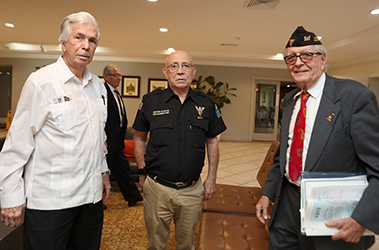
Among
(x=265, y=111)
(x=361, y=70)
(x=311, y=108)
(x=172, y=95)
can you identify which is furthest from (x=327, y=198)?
(x=265, y=111)

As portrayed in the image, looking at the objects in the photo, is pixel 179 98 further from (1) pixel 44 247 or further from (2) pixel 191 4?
(2) pixel 191 4

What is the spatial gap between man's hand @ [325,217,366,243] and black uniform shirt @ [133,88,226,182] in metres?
0.96

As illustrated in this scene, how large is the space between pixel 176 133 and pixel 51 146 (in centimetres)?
81

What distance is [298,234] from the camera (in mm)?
1222

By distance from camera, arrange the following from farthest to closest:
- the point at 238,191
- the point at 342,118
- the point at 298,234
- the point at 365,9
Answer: the point at 365,9, the point at 238,191, the point at 298,234, the point at 342,118

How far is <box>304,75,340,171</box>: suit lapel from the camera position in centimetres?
111

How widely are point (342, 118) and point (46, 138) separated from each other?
55.7 inches

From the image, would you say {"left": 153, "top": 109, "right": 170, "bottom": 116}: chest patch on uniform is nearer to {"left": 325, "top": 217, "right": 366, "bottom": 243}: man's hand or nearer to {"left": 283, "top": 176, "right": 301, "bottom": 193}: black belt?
{"left": 283, "top": 176, "right": 301, "bottom": 193}: black belt

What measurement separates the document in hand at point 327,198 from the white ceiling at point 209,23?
3.96 m

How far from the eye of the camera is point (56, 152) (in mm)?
1256

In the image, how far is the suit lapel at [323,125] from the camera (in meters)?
1.11

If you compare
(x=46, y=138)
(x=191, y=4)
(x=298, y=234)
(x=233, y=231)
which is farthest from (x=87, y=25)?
(x=191, y=4)

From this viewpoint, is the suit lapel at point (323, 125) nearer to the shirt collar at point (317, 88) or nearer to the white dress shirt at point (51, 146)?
the shirt collar at point (317, 88)

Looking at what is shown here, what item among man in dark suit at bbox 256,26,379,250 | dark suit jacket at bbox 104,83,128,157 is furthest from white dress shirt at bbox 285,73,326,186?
dark suit jacket at bbox 104,83,128,157
